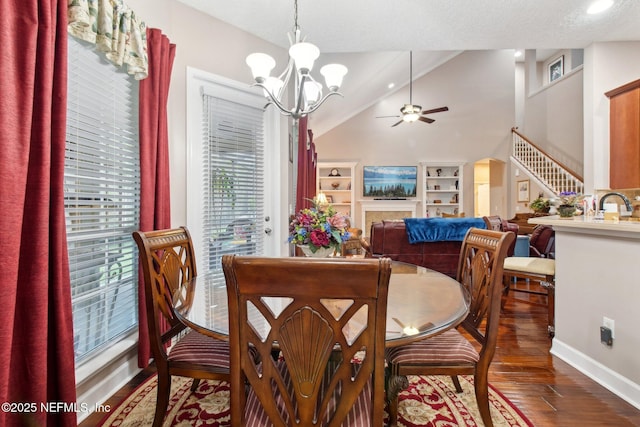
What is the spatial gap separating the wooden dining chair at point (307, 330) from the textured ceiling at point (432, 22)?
2.52 m

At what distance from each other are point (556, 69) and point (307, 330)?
30.3ft

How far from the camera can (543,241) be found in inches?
152

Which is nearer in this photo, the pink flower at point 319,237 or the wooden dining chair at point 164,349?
the wooden dining chair at point 164,349

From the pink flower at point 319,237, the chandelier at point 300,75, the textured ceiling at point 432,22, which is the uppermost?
the textured ceiling at point 432,22

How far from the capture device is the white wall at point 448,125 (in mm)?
8195

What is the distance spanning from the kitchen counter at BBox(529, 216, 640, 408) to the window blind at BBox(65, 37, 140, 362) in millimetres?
2921

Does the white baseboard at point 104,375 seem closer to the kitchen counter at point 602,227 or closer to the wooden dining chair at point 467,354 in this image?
the wooden dining chair at point 467,354

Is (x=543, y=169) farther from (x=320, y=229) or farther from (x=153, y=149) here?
(x=153, y=149)

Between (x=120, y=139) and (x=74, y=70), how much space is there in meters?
0.44

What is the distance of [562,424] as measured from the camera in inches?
61.5

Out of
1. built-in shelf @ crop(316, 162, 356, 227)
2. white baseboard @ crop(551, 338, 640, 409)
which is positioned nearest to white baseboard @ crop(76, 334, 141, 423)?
white baseboard @ crop(551, 338, 640, 409)

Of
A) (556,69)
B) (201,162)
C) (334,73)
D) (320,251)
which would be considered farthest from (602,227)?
(556,69)

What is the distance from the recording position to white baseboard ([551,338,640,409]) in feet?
5.64

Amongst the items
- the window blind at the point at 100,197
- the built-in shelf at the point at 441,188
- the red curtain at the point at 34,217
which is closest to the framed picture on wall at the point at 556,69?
the built-in shelf at the point at 441,188
